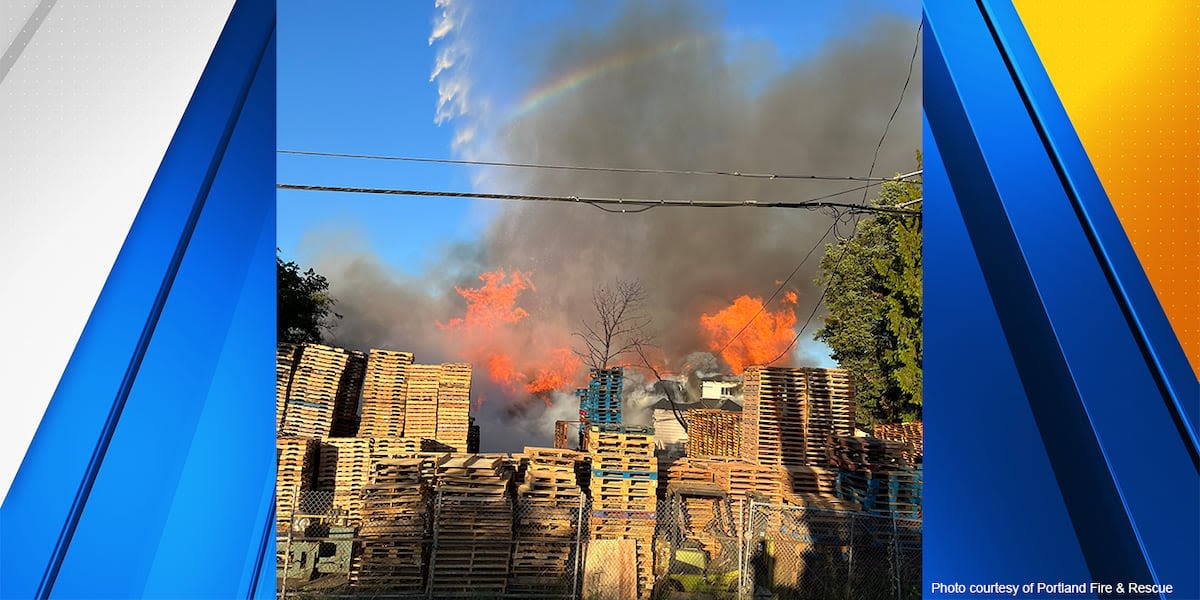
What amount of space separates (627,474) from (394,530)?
4.17 m

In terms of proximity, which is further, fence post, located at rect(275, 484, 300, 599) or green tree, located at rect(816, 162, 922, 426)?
green tree, located at rect(816, 162, 922, 426)

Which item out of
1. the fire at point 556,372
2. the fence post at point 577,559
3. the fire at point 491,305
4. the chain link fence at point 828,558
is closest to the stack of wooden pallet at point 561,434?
the fire at point 556,372

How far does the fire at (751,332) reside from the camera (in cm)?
4344

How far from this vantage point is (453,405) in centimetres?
1814

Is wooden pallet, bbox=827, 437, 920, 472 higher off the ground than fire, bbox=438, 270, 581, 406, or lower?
lower

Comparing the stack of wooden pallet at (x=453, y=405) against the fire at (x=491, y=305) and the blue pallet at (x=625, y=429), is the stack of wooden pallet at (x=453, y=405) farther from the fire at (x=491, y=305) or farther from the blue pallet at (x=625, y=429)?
the fire at (x=491, y=305)

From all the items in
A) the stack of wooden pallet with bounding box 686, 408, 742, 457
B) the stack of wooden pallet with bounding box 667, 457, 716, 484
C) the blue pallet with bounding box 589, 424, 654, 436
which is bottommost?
the stack of wooden pallet with bounding box 667, 457, 716, 484

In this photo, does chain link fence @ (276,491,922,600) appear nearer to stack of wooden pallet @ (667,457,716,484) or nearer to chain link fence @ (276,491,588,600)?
chain link fence @ (276,491,588,600)

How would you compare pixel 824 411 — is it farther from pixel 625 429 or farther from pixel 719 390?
pixel 719 390

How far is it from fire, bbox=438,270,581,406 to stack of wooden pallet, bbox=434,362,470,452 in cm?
2252

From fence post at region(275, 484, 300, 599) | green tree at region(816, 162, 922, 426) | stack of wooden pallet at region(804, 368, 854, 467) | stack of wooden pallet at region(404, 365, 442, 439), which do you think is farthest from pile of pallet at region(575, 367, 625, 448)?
green tree at region(816, 162, 922, 426)

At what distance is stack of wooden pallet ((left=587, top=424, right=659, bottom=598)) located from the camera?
12.5m

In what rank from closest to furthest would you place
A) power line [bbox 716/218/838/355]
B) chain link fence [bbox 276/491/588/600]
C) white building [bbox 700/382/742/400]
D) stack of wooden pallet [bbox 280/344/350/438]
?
chain link fence [bbox 276/491/588/600]
stack of wooden pallet [bbox 280/344/350/438]
white building [bbox 700/382/742/400]
power line [bbox 716/218/838/355]

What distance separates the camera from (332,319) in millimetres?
38344
